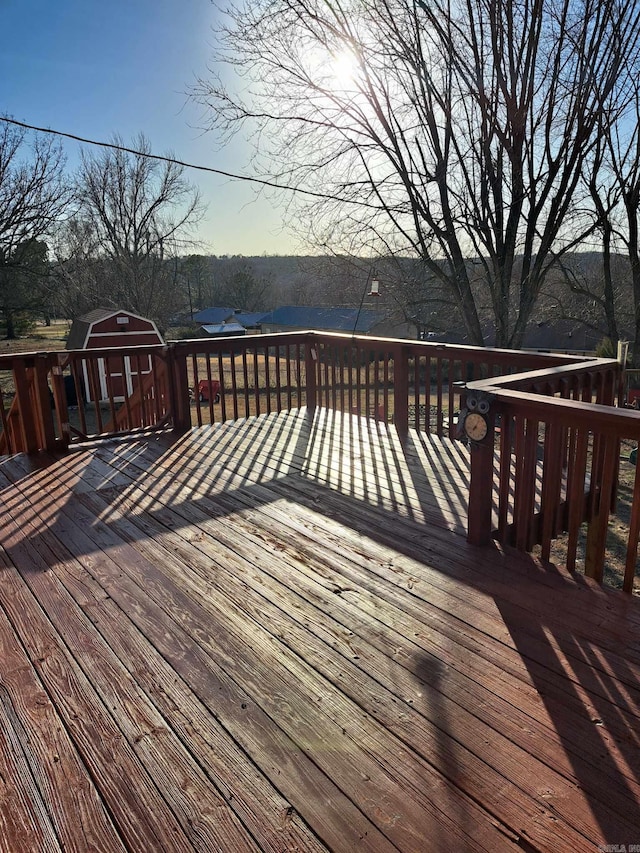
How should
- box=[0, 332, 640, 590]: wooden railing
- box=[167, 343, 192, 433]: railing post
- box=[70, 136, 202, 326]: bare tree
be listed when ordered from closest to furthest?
box=[0, 332, 640, 590]: wooden railing → box=[167, 343, 192, 433]: railing post → box=[70, 136, 202, 326]: bare tree

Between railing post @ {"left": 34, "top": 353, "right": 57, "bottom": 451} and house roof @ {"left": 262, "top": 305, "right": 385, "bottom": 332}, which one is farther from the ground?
railing post @ {"left": 34, "top": 353, "right": 57, "bottom": 451}

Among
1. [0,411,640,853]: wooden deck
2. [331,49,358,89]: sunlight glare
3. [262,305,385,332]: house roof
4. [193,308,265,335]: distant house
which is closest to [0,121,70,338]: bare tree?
[331,49,358,89]: sunlight glare

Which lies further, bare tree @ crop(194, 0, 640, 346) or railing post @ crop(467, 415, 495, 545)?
bare tree @ crop(194, 0, 640, 346)

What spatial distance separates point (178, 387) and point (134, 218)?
2275 cm

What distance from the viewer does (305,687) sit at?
1.81m

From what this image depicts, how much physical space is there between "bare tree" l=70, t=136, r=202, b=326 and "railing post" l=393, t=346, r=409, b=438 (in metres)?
21.6

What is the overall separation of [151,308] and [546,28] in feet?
73.0

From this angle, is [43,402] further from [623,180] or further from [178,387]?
[623,180]

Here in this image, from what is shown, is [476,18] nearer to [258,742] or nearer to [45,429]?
[45,429]

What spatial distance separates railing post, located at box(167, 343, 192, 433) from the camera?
518 centimetres

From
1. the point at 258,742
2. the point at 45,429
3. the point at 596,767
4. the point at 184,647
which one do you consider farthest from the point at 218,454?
the point at 596,767

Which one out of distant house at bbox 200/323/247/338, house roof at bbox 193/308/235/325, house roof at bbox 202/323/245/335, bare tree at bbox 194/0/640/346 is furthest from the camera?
house roof at bbox 193/308/235/325

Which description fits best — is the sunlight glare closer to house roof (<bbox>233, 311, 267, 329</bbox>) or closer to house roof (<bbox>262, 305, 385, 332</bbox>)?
house roof (<bbox>262, 305, 385, 332</bbox>)

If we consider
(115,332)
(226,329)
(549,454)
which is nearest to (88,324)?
(115,332)
